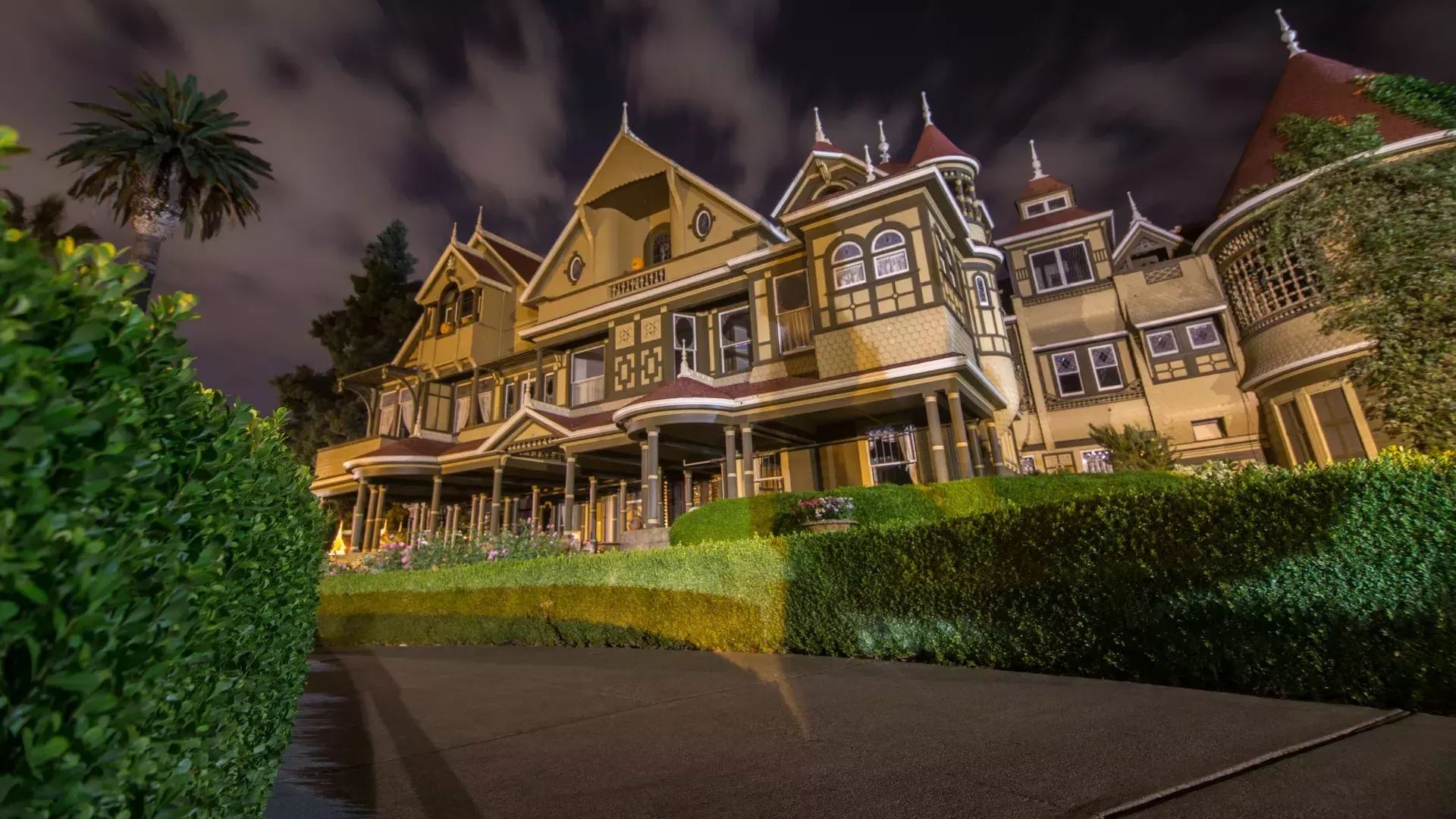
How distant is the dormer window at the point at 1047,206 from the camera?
27.5 meters

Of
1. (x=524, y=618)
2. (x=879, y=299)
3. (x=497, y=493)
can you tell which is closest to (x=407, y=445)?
(x=497, y=493)

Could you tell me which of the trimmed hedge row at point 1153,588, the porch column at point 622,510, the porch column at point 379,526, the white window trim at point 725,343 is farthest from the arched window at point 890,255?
the porch column at point 379,526

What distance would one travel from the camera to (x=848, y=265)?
53.4ft

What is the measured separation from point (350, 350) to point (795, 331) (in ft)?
119

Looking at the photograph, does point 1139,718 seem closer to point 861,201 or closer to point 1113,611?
point 1113,611

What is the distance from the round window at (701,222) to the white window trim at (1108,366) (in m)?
16.4

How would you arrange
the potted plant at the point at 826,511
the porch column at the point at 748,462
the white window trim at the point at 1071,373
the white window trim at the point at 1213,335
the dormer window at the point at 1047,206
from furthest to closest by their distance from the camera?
the dormer window at the point at 1047,206 → the white window trim at the point at 1071,373 → the white window trim at the point at 1213,335 → the porch column at the point at 748,462 → the potted plant at the point at 826,511

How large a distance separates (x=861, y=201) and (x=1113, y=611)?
12.9m

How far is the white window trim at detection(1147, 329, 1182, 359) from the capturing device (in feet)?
74.4

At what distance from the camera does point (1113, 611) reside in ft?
19.1

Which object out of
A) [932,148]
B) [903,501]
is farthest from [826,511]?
[932,148]

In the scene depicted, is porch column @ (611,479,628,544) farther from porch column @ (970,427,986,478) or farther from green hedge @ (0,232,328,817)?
green hedge @ (0,232,328,817)

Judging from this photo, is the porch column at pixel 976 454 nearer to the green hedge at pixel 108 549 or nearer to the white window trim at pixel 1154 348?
the white window trim at pixel 1154 348

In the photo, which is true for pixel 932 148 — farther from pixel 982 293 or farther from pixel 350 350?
pixel 350 350
